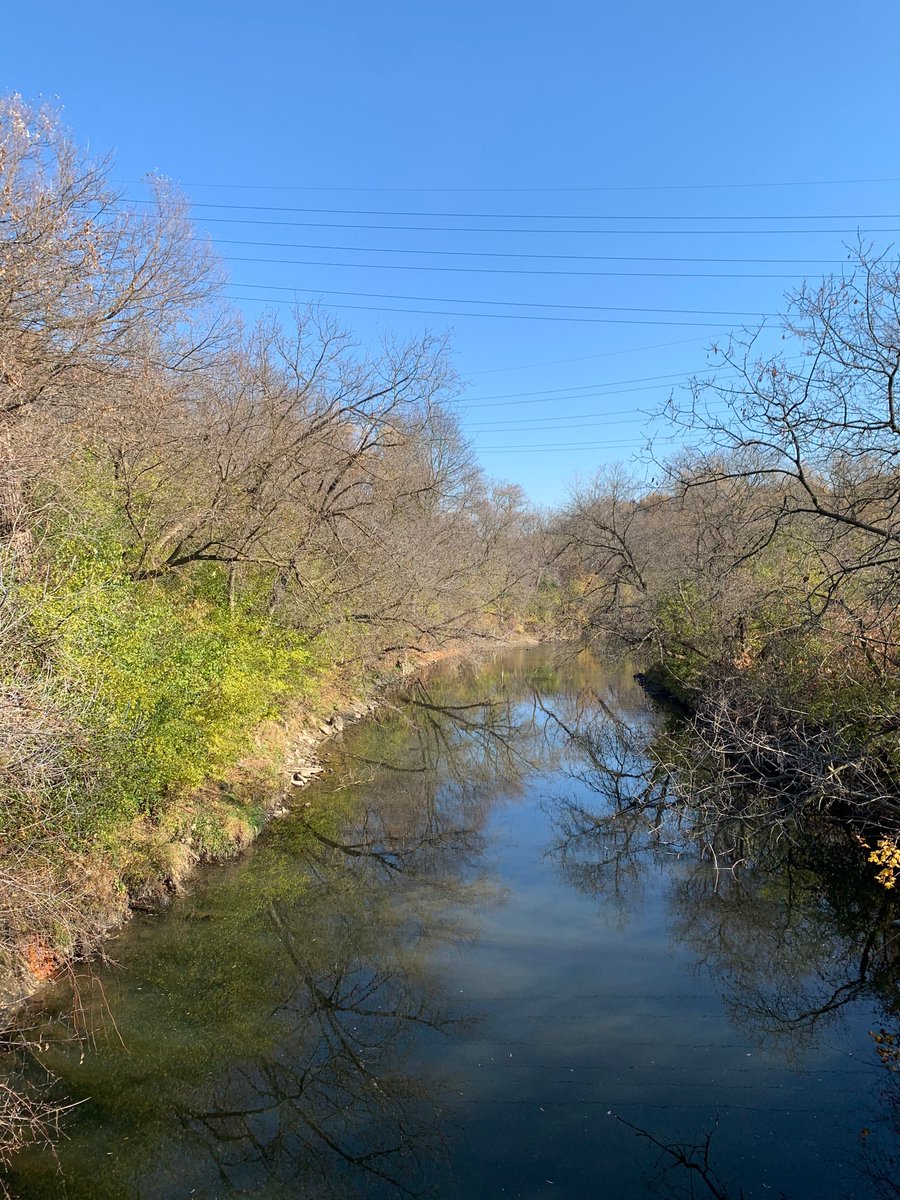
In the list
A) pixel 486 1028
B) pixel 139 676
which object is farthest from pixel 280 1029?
→ pixel 139 676

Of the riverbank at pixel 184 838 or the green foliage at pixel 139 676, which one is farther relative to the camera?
the green foliage at pixel 139 676

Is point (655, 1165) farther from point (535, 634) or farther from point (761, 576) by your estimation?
point (535, 634)

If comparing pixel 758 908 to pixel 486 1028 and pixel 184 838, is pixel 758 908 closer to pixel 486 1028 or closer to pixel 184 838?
pixel 486 1028

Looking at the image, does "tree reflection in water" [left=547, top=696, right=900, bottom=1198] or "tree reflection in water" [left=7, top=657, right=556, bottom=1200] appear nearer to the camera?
"tree reflection in water" [left=7, top=657, right=556, bottom=1200]

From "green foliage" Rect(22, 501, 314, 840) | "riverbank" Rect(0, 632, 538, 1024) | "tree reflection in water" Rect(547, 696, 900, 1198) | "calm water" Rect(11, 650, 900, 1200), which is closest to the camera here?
"calm water" Rect(11, 650, 900, 1200)

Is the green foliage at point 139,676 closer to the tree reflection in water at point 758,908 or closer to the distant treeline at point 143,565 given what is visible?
the distant treeline at point 143,565

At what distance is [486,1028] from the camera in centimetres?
688

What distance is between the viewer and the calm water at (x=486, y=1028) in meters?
5.27

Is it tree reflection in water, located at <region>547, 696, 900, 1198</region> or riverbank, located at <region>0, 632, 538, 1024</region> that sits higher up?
riverbank, located at <region>0, 632, 538, 1024</region>

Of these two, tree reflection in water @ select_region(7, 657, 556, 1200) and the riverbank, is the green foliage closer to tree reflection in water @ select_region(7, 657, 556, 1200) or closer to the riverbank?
the riverbank

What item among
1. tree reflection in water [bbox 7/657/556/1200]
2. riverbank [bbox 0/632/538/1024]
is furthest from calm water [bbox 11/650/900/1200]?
riverbank [bbox 0/632/538/1024]

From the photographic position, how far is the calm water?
5266 mm

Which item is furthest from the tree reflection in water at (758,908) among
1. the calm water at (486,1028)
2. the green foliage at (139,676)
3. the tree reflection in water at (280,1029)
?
the green foliage at (139,676)

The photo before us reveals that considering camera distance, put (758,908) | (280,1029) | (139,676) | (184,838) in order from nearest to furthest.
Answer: (280,1029)
(139,676)
(758,908)
(184,838)
